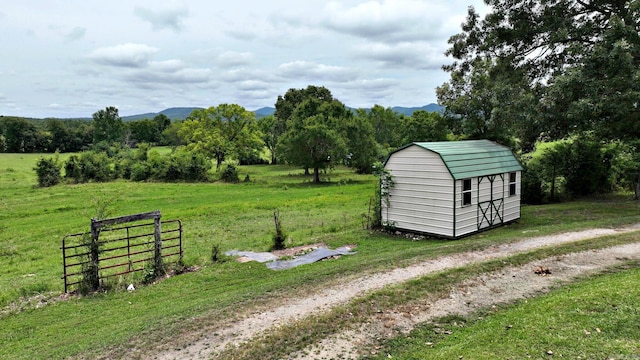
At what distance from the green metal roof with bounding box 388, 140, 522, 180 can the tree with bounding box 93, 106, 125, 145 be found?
7811 centimetres

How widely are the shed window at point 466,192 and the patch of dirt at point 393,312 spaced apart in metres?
3.43

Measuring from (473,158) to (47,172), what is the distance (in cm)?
3856

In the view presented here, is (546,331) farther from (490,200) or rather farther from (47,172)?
(47,172)

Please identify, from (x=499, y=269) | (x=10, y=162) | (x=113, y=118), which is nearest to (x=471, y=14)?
(x=499, y=269)

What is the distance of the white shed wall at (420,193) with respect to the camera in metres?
14.1

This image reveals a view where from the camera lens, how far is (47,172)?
123 ft

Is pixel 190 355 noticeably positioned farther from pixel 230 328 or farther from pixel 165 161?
pixel 165 161

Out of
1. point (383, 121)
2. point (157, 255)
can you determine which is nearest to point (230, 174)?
point (157, 255)

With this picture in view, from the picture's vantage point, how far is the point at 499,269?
361 inches

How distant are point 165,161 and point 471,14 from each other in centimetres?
3351

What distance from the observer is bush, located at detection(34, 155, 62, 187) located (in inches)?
1462

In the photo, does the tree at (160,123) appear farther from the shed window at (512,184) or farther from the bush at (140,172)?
the shed window at (512,184)

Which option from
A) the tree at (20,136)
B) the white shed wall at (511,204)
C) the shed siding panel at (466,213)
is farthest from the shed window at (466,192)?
the tree at (20,136)

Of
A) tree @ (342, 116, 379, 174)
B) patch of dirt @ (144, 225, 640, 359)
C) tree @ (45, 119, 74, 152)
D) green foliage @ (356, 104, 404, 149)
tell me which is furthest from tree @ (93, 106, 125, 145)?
patch of dirt @ (144, 225, 640, 359)
